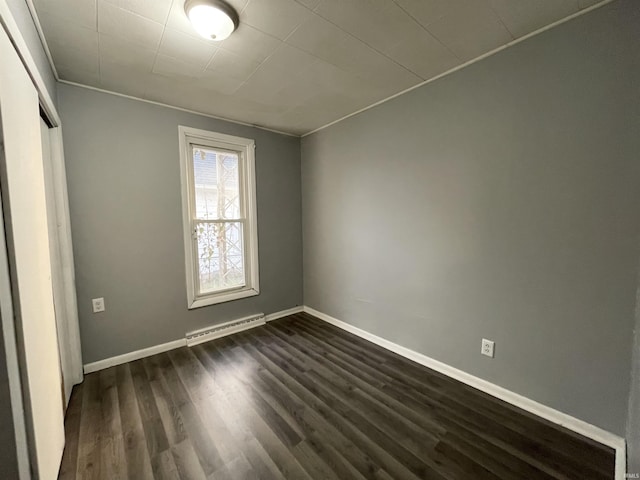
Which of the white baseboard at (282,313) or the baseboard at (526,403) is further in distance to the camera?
the white baseboard at (282,313)

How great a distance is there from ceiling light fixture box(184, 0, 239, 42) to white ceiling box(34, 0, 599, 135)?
2.3 inches

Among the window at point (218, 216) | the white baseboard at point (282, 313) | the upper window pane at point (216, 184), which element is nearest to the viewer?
the window at point (218, 216)

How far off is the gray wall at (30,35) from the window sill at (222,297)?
2047 mm

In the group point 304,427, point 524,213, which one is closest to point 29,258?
point 304,427

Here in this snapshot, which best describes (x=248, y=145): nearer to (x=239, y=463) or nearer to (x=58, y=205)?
(x=58, y=205)

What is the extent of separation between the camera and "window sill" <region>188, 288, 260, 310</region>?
276 cm

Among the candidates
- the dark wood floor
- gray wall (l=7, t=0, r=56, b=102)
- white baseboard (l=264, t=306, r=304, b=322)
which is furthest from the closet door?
white baseboard (l=264, t=306, r=304, b=322)

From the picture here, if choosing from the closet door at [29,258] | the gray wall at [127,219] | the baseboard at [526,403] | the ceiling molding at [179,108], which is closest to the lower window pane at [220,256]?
the gray wall at [127,219]

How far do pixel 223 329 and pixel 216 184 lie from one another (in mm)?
1656

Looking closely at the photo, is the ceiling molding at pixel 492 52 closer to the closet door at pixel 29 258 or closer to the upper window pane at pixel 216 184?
the upper window pane at pixel 216 184

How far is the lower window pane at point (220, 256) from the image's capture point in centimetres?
288

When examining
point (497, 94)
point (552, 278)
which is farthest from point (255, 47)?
point (552, 278)

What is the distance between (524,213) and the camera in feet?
5.55

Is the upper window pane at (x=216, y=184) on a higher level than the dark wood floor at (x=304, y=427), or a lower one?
higher
